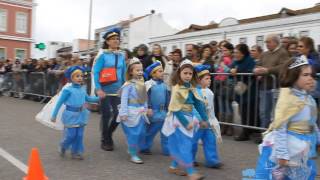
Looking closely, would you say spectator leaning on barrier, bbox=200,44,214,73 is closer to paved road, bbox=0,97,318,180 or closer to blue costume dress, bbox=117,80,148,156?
paved road, bbox=0,97,318,180

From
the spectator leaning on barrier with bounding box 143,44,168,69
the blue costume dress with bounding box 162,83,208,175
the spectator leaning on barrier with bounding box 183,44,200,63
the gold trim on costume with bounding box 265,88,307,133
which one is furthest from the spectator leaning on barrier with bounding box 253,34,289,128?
the gold trim on costume with bounding box 265,88,307,133

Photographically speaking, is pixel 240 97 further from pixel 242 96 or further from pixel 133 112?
pixel 133 112

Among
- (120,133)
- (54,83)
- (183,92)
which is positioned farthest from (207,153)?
(54,83)

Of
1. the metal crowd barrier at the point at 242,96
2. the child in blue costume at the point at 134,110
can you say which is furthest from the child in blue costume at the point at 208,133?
the metal crowd barrier at the point at 242,96

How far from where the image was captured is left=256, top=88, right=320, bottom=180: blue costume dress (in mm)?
3727

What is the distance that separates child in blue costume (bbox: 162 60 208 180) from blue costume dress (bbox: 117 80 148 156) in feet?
2.99

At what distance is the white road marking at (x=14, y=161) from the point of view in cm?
573

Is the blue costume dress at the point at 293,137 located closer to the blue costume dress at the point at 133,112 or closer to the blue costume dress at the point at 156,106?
the blue costume dress at the point at 133,112

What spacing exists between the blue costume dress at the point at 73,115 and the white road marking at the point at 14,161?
70cm

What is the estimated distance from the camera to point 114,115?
7008 millimetres

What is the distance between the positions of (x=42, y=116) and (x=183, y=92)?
2428mm

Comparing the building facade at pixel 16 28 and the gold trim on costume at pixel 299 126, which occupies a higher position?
the building facade at pixel 16 28

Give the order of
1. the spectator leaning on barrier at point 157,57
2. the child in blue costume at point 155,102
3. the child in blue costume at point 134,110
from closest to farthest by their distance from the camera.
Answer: the child in blue costume at point 134,110, the child in blue costume at point 155,102, the spectator leaning on barrier at point 157,57

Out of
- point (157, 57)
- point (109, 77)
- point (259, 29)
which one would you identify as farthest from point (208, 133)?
point (259, 29)
